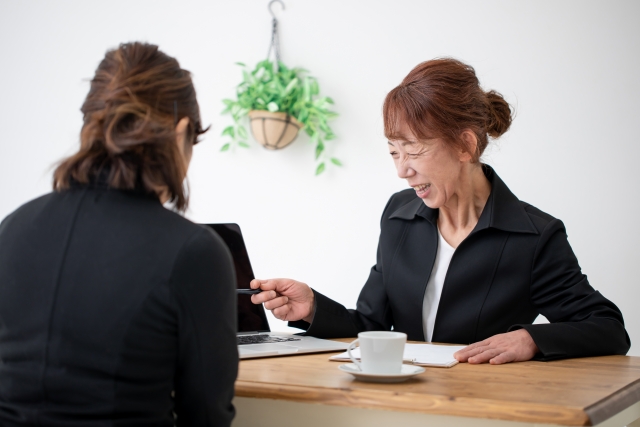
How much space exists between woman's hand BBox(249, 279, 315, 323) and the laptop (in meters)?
0.05

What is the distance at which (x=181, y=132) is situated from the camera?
1.04m

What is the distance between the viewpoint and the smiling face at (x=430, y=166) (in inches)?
68.2

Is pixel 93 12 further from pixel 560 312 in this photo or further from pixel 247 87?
pixel 560 312

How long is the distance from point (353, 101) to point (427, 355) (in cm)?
175

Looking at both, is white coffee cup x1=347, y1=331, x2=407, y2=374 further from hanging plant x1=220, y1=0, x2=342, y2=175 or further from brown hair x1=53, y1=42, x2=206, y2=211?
hanging plant x1=220, y1=0, x2=342, y2=175

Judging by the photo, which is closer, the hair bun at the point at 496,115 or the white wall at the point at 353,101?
the hair bun at the point at 496,115

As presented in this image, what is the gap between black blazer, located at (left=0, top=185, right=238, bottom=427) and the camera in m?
0.89

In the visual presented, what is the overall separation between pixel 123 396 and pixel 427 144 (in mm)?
1074

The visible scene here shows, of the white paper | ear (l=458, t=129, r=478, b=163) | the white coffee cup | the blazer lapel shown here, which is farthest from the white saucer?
ear (l=458, t=129, r=478, b=163)

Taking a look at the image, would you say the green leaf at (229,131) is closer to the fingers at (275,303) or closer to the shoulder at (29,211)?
the fingers at (275,303)

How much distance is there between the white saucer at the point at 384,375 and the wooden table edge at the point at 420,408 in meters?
0.06

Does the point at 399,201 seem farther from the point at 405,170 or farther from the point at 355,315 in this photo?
the point at 355,315

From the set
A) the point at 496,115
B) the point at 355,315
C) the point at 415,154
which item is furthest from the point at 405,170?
the point at 355,315

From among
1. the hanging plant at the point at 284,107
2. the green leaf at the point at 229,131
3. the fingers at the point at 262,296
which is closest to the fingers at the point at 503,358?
the fingers at the point at 262,296
